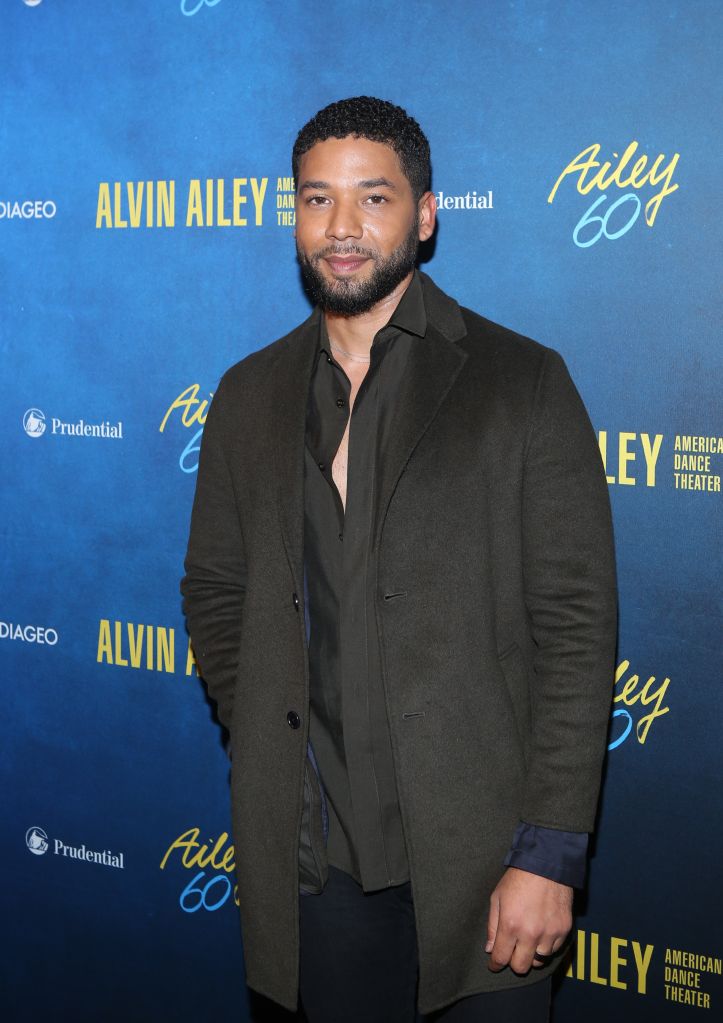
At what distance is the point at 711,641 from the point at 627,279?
0.74 metres

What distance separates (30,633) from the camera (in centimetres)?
278

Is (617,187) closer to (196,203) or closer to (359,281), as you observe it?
(359,281)

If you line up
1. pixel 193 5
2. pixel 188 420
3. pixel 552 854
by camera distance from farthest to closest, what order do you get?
pixel 188 420, pixel 193 5, pixel 552 854

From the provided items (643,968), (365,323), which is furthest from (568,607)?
(643,968)

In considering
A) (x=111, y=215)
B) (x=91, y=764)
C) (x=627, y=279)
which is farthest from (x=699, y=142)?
(x=91, y=764)

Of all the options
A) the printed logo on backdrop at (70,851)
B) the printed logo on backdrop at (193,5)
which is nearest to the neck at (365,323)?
the printed logo on backdrop at (193,5)

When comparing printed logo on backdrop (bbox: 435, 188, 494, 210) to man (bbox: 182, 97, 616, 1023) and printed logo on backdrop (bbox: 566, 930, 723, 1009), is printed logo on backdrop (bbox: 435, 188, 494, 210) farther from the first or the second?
printed logo on backdrop (bbox: 566, 930, 723, 1009)

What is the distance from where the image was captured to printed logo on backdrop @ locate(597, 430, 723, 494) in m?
2.04

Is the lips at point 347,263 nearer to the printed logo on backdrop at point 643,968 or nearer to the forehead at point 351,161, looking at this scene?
the forehead at point 351,161

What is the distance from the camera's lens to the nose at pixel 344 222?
1.64 metres

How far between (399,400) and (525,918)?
803mm

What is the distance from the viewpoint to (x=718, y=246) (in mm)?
1979

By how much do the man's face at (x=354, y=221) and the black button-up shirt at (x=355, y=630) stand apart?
0.07 meters

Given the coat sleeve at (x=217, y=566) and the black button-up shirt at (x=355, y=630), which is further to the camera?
the coat sleeve at (x=217, y=566)
